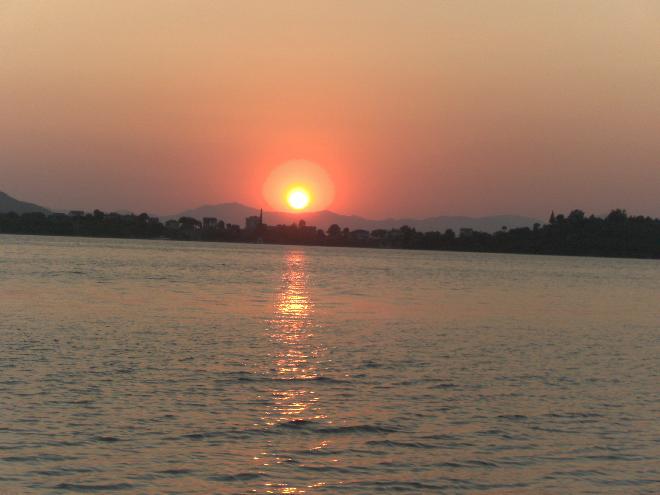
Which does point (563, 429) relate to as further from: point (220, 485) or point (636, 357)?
point (636, 357)

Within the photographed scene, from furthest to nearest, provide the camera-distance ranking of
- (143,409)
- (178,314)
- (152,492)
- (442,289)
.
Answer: (442,289)
(178,314)
(143,409)
(152,492)

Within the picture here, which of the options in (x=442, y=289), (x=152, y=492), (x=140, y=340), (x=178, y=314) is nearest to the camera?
(x=152, y=492)

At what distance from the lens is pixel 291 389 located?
1998 cm

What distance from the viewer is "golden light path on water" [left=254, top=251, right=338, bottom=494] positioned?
13.9m

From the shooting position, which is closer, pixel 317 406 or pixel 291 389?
pixel 317 406

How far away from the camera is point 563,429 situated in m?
16.9

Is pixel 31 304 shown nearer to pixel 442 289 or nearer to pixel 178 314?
pixel 178 314

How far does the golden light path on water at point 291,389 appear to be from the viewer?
548 inches

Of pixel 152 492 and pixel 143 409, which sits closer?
pixel 152 492

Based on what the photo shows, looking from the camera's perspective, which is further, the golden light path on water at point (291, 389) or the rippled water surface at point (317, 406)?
the golden light path on water at point (291, 389)

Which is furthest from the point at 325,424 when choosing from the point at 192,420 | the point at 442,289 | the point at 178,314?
the point at 442,289

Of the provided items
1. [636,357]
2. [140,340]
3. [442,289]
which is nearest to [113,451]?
[140,340]

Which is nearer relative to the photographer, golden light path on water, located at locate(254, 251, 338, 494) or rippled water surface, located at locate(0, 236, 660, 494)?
rippled water surface, located at locate(0, 236, 660, 494)

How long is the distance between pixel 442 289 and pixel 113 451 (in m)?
58.1
